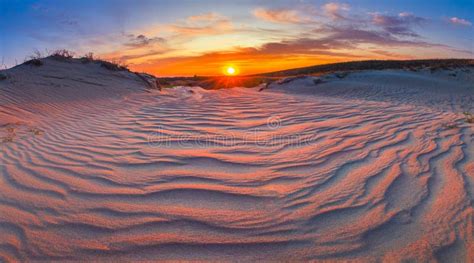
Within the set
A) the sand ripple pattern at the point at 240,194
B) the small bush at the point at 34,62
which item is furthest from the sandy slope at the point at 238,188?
the small bush at the point at 34,62

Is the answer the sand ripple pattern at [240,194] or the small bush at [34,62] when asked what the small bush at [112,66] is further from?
the sand ripple pattern at [240,194]

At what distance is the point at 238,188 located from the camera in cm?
250

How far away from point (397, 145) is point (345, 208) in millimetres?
1840

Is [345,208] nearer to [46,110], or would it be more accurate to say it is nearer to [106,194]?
[106,194]

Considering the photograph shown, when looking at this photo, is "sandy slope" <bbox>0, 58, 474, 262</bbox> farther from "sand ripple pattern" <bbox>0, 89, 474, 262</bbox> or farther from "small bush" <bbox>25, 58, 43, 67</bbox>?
"small bush" <bbox>25, 58, 43, 67</bbox>

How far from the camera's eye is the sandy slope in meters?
1.81

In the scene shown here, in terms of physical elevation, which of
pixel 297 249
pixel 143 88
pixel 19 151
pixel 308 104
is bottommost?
pixel 297 249

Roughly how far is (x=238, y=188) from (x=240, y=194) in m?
0.10

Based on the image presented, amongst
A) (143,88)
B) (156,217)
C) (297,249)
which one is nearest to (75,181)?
(156,217)

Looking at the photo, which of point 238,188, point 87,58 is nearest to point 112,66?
point 87,58

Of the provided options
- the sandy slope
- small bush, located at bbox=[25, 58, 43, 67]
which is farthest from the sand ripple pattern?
small bush, located at bbox=[25, 58, 43, 67]

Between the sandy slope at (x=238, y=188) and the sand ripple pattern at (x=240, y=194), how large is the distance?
0.01 metres

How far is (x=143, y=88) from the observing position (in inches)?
362

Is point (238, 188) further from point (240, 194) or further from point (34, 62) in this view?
point (34, 62)
